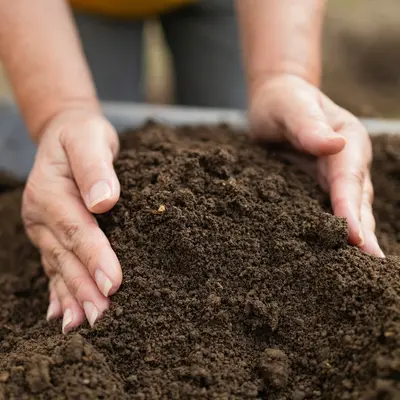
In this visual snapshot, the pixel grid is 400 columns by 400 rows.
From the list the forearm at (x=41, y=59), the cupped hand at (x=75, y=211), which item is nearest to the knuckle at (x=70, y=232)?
the cupped hand at (x=75, y=211)

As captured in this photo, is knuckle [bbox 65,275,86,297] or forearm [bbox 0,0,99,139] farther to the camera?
forearm [bbox 0,0,99,139]

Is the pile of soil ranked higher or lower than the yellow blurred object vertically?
lower

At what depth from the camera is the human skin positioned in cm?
80

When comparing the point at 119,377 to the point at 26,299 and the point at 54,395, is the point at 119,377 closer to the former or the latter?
the point at 54,395

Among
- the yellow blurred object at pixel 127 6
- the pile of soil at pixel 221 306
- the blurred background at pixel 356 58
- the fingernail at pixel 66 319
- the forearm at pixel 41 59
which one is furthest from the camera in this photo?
the blurred background at pixel 356 58

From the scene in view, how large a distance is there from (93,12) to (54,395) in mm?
1203

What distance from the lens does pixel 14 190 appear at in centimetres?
136

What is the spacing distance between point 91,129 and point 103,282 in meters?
0.30

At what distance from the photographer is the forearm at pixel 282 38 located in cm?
108

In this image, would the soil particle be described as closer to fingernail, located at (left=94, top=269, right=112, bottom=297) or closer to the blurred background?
fingernail, located at (left=94, top=269, right=112, bottom=297)

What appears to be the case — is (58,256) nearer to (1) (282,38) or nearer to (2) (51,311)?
(2) (51,311)

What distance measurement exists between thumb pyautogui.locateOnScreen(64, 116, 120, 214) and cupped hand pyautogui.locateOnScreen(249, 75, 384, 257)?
0.32m

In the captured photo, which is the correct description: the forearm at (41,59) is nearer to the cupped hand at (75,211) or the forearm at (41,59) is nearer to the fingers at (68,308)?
the cupped hand at (75,211)

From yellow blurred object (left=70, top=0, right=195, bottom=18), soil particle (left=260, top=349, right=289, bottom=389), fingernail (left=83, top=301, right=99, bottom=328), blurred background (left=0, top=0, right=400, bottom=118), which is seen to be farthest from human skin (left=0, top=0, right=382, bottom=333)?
blurred background (left=0, top=0, right=400, bottom=118)
